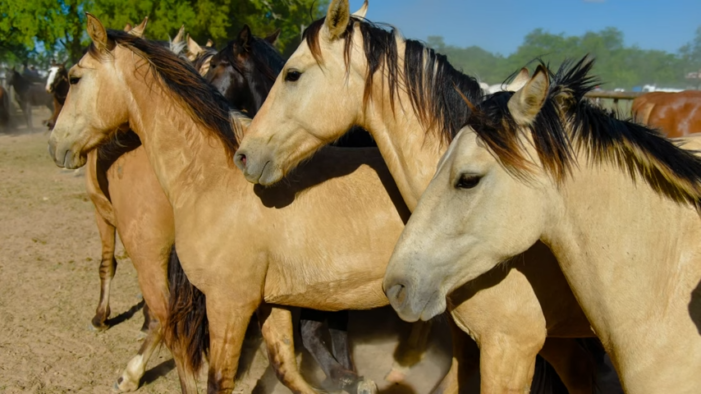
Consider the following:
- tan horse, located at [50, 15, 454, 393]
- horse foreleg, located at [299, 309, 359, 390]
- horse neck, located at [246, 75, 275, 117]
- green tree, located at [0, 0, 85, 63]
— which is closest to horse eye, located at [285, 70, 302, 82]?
tan horse, located at [50, 15, 454, 393]

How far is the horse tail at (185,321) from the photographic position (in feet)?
12.0

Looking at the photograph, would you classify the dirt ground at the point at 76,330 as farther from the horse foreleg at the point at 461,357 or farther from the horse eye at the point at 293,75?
the horse eye at the point at 293,75

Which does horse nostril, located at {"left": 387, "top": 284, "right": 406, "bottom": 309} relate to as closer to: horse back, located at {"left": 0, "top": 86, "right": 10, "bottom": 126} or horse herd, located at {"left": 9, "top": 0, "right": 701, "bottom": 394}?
horse herd, located at {"left": 9, "top": 0, "right": 701, "bottom": 394}

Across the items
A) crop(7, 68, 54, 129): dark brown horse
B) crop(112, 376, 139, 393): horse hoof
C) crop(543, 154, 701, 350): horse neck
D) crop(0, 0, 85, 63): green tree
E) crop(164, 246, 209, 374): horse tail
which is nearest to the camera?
crop(543, 154, 701, 350): horse neck

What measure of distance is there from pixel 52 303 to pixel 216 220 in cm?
338

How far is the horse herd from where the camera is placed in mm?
1970

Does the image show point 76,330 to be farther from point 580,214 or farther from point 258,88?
point 580,214

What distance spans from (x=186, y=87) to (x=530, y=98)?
6.75 feet

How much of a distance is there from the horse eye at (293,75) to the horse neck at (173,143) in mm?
704

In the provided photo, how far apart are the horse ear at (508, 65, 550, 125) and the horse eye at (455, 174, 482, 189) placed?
24 cm

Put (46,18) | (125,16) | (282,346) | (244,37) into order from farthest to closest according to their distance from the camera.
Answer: (46,18)
(125,16)
(244,37)
(282,346)

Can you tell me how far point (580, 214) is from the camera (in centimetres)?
199

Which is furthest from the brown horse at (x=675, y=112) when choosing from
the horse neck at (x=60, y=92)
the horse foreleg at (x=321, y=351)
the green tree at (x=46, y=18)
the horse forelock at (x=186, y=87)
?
the green tree at (x=46, y=18)

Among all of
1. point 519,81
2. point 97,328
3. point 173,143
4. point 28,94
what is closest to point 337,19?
point 519,81
